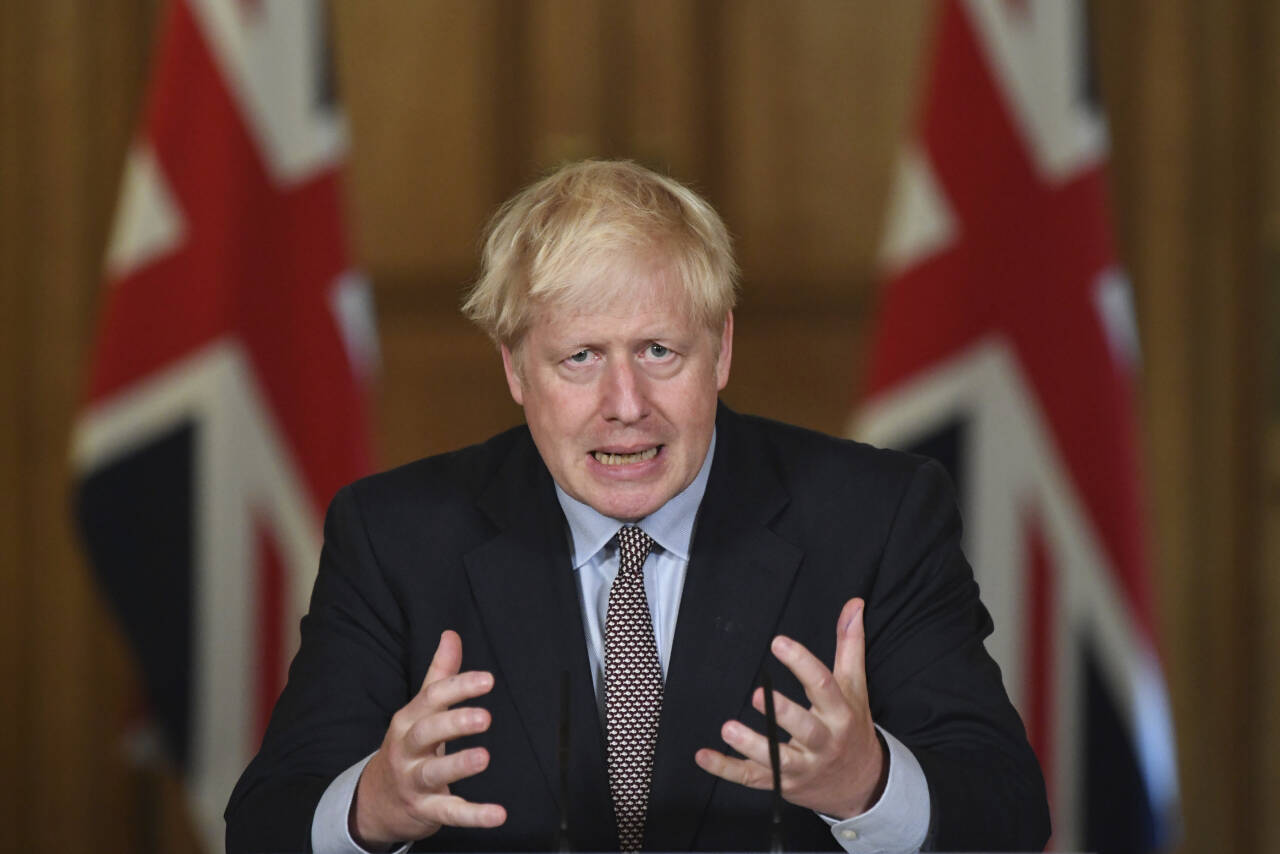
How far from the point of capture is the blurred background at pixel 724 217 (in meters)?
3.79

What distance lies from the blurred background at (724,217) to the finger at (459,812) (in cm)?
236

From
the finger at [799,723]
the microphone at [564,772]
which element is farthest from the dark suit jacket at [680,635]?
the microphone at [564,772]

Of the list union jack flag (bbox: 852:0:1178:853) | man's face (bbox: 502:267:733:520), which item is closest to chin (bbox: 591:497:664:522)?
Result: man's face (bbox: 502:267:733:520)

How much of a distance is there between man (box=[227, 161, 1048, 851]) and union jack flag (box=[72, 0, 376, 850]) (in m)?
1.48

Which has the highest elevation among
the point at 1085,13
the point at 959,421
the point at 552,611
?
the point at 1085,13

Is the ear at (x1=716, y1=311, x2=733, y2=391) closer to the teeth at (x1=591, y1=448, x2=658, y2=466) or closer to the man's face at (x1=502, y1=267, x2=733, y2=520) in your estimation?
the man's face at (x1=502, y1=267, x2=733, y2=520)

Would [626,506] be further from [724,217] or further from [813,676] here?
[724,217]

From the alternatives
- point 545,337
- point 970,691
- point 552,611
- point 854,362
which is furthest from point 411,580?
point 854,362

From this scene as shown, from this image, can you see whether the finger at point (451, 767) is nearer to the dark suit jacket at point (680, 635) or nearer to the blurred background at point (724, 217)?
the dark suit jacket at point (680, 635)

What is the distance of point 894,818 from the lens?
160cm

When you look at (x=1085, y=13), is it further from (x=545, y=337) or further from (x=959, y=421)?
(x=545, y=337)

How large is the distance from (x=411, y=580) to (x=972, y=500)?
1.77 m

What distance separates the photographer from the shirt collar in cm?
200

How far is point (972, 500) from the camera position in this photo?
3.44m
